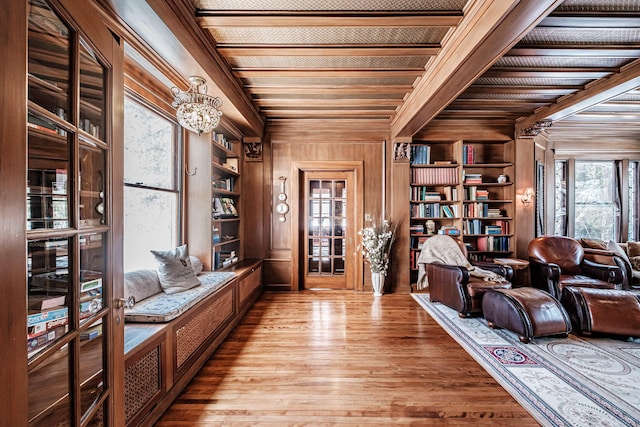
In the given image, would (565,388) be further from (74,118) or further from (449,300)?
(74,118)

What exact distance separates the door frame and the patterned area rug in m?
1.81

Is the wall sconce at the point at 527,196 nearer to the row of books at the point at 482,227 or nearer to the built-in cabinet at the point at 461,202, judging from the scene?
the built-in cabinet at the point at 461,202

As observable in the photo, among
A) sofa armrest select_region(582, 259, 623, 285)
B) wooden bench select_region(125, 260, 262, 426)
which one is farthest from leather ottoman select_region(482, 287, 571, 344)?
wooden bench select_region(125, 260, 262, 426)

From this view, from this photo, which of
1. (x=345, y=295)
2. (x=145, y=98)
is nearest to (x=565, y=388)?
(x=345, y=295)

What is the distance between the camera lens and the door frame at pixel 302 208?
4.57m

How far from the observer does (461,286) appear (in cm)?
340

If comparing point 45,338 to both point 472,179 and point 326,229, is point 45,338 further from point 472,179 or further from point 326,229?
point 472,179

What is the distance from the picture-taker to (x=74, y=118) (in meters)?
1.05

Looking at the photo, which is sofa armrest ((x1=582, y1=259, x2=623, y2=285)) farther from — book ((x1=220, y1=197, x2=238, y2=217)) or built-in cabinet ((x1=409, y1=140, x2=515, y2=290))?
book ((x1=220, y1=197, x2=238, y2=217))

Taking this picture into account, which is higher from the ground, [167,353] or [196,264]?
[196,264]

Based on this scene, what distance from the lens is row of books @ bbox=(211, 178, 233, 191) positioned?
351 centimetres

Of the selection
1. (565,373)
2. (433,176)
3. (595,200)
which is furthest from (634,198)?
(565,373)

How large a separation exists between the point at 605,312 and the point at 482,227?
217cm

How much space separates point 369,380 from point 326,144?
3.52 metres
